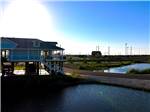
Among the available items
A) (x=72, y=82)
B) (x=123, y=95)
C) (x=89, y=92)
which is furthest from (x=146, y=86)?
(x=72, y=82)

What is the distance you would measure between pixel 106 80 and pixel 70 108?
52.1 feet

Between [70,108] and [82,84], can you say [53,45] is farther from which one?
[70,108]

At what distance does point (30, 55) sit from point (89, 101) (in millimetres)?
14406

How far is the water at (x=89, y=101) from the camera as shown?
22.9 metres

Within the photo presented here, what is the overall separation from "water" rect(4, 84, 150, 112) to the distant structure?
6.86 meters

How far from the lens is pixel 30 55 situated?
3744 cm

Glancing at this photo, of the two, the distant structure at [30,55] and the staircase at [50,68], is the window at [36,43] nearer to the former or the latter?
the distant structure at [30,55]

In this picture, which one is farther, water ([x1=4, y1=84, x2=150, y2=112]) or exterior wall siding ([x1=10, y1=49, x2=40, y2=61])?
exterior wall siding ([x1=10, y1=49, x2=40, y2=61])

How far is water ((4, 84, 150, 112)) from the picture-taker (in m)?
22.9

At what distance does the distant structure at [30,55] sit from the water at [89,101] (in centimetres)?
686

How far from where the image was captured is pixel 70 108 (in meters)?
23.1

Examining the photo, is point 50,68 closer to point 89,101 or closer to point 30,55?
point 30,55

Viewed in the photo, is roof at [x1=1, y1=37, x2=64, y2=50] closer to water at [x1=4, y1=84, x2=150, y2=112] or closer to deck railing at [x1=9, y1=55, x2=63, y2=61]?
deck railing at [x1=9, y1=55, x2=63, y2=61]

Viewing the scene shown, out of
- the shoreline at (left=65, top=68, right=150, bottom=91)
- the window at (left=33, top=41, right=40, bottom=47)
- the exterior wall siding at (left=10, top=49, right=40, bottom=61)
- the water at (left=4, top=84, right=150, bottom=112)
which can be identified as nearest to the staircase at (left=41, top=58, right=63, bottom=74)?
the exterior wall siding at (left=10, top=49, right=40, bottom=61)
